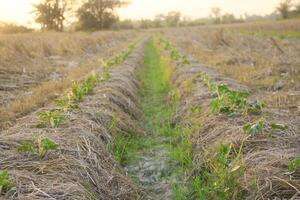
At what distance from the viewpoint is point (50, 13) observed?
1542 inches

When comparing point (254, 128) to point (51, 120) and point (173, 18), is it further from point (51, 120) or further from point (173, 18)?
point (173, 18)

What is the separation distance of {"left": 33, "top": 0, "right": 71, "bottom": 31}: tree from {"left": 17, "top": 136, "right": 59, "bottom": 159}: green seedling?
37.0 metres

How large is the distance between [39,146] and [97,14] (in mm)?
43917

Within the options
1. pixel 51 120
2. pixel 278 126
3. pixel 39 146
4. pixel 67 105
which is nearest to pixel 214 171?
pixel 278 126

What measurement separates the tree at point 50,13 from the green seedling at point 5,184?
37935mm

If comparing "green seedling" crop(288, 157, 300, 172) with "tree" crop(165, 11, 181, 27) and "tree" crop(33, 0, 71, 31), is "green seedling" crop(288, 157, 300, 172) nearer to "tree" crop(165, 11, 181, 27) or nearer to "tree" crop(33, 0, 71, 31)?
"tree" crop(33, 0, 71, 31)

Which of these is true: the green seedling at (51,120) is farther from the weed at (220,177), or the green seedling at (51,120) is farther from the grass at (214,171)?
the weed at (220,177)

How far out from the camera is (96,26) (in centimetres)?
4619

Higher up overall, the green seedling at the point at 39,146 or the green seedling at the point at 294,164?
the green seedling at the point at 39,146

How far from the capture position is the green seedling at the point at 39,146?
3.79 metres

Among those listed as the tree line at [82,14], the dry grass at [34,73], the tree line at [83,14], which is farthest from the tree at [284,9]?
the dry grass at [34,73]

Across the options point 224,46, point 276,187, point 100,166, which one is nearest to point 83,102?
point 100,166

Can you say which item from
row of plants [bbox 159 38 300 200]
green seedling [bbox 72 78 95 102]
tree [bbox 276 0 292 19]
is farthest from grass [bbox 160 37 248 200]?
tree [bbox 276 0 292 19]

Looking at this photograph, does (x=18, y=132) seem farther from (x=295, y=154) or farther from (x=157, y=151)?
(x=295, y=154)
